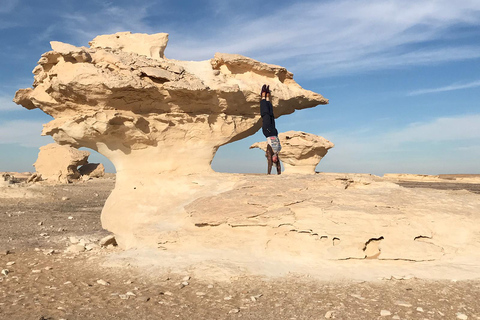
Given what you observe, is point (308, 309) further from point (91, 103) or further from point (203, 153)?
point (91, 103)

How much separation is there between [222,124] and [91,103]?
2.53 meters

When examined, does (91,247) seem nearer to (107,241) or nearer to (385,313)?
(107,241)

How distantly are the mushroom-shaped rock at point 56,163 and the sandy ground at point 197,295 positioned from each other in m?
19.4

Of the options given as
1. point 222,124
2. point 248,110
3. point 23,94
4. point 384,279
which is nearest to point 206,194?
point 222,124

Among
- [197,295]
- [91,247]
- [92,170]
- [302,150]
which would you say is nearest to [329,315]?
[197,295]

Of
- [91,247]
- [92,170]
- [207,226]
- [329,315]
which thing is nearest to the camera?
[329,315]

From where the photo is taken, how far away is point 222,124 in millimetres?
7703

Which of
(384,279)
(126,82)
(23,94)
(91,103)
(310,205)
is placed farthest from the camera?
(23,94)

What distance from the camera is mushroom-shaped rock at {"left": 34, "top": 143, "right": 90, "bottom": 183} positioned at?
2369 centimetres

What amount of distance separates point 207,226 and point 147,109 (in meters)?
2.74

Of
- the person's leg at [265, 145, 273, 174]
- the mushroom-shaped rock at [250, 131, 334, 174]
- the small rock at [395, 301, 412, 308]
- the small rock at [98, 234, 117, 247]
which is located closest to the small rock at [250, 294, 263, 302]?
the small rock at [395, 301, 412, 308]

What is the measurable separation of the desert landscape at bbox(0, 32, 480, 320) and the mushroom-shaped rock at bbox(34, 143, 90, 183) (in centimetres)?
1587

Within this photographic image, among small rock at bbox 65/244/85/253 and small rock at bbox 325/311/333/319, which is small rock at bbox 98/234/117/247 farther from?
small rock at bbox 325/311/333/319

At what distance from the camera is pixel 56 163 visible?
23.8 metres
